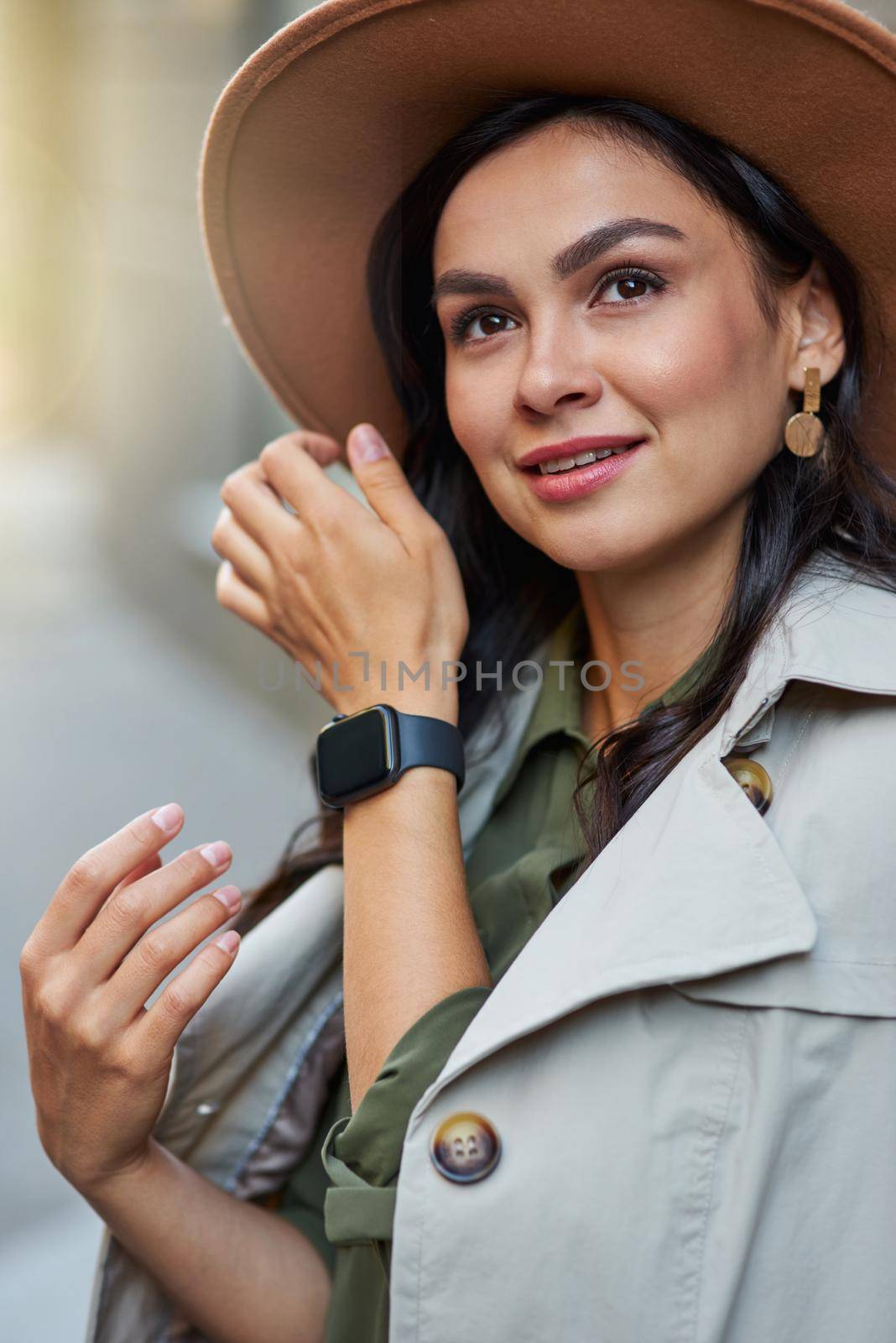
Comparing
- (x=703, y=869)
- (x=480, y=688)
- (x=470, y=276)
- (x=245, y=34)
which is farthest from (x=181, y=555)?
(x=703, y=869)

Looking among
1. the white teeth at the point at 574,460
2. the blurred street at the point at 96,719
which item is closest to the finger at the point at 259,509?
the white teeth at the point at 574,460

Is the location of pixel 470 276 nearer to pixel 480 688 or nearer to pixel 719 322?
pixel 719 322

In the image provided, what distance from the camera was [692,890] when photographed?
90 centimetres

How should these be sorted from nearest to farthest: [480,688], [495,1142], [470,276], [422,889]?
[495,1142] → [422,889] → [470,276] → [480,688]

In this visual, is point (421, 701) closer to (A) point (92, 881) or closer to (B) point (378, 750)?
(B) point (378, 750)

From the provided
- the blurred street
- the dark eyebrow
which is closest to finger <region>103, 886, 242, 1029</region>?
the dark eyebrow

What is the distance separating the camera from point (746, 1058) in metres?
0.88

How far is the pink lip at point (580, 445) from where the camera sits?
113 cm

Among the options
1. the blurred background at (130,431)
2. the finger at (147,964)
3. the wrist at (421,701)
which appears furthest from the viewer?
the blurred background at (130,431)

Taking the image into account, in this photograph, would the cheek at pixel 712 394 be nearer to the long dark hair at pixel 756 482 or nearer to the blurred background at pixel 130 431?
the long dark hair at pixel 756 482

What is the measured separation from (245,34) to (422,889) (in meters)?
2.82

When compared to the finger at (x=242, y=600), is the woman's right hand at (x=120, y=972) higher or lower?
lower

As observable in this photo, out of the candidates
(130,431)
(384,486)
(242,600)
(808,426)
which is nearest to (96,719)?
(130,431)

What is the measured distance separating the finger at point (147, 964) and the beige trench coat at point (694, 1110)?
0.32 metres
